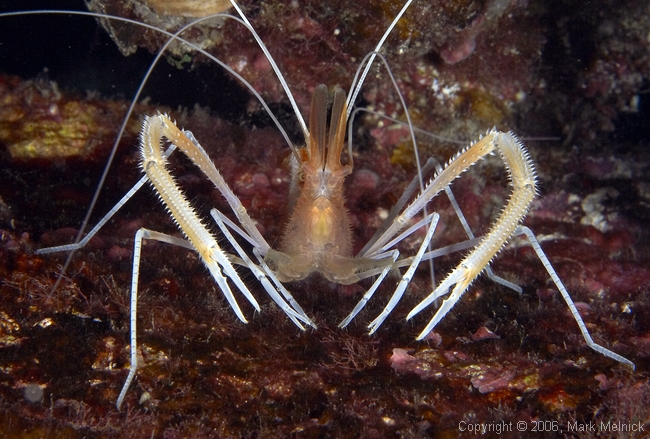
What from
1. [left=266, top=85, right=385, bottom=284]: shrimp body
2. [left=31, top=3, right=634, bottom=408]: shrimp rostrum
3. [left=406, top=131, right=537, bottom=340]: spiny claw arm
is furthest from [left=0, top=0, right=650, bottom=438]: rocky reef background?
[left=406, top=131, right=537, bottom=340]: spiny claw arm

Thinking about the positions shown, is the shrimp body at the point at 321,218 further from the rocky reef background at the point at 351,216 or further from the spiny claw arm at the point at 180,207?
the spiny claw arm at the point at 180,207

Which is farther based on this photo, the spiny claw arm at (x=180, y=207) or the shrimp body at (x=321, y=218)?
the shrimp body at (x=321, y=218)

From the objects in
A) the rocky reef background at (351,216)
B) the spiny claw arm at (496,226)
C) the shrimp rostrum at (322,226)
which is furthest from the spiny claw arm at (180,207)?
the spiny claw arm at (496,226)

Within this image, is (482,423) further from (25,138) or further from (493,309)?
(25,138)

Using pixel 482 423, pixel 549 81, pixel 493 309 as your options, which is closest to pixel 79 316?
pixel 482 423

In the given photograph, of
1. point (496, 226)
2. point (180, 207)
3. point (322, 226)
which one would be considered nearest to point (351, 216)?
point (322, 226)

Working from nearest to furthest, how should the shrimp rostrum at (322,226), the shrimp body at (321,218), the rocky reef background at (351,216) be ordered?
the rocky reef background at (351,216), the shrimp rostrum at (322,226), the shrimp body at (321,218)
